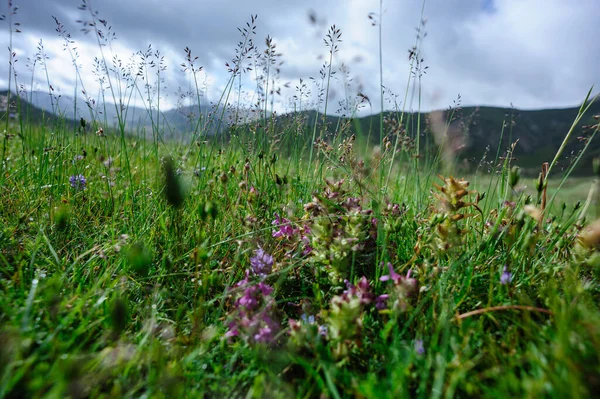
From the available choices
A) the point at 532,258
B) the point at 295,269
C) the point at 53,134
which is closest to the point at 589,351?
the point at 532,258

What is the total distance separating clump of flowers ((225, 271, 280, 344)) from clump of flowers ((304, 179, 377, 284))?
0.95ft

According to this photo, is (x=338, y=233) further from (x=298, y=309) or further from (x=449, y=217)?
(x=449, y=217)

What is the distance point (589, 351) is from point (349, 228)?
936 mm

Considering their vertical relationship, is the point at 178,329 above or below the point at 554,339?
below

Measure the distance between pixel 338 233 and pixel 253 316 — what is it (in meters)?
0.53

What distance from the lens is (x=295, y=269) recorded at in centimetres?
172

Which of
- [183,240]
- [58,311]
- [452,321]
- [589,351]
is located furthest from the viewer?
[183,240]

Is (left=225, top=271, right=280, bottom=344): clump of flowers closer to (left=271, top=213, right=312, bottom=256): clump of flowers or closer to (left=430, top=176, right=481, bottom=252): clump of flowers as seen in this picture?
(left=271, top=213, right=312, bottom=256): clump of flowers

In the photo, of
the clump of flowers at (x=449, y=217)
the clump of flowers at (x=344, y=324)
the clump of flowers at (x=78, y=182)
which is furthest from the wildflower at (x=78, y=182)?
the clump of flowers at (x=449, y=217)

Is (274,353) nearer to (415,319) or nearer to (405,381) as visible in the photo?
(405,381)

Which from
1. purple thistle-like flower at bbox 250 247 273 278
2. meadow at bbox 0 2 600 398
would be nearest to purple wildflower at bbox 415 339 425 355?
meadow at bbox 0 2 600 398

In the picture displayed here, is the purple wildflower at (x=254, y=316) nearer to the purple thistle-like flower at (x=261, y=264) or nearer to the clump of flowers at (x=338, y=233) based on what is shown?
the purple thistle-like flower at (x=261, y=264)

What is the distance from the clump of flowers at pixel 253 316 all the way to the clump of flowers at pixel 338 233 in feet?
0.95

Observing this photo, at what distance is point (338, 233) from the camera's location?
5.29ft
